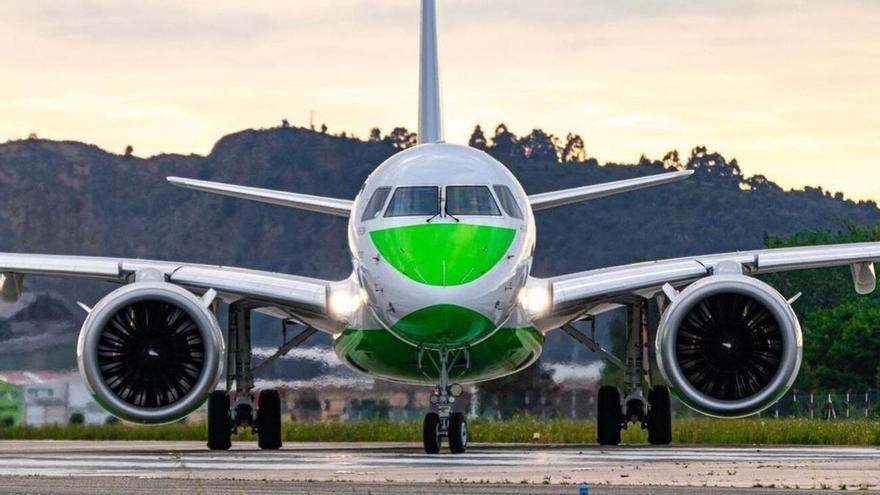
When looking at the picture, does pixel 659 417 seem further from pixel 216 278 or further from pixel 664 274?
pixel 216 278

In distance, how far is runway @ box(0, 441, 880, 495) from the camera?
60.2ft

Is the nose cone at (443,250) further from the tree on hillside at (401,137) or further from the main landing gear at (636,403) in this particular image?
the tree on hillside at (401,137)

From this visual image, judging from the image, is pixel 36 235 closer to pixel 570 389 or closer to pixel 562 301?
pixel 570 389

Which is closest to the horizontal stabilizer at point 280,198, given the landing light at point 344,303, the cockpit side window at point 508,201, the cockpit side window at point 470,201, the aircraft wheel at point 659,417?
the landing light at point 344,303

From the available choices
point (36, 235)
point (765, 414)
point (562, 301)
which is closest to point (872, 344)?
point (765, 414)

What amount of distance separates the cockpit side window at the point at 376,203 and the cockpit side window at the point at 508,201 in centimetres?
147

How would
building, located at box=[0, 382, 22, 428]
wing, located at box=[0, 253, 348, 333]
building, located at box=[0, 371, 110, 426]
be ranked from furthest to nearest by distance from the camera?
building, located at box=[0, 382, 22, 428] < building, located at box=[0, 371, 110, 426] < wing, located at box=[0, 253, 348, 333]

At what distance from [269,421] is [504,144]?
11802 centimetres

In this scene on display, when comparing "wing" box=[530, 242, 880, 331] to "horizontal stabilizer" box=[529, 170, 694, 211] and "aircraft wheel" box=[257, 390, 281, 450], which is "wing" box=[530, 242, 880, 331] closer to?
"horizontal stabilizer" box=[529, 170, 694, 211]

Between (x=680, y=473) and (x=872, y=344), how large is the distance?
141 feet

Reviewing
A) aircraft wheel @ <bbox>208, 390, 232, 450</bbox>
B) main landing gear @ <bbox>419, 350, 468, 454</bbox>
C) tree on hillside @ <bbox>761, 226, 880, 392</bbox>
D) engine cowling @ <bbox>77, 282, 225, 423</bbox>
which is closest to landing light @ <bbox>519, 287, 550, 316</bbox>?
main landing gear @ <bbox>419, 350, 468, 454</bbox>

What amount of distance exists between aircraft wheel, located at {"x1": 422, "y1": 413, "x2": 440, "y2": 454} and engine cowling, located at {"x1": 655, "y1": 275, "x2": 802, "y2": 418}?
3328 mm

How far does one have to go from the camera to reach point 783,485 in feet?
61.2

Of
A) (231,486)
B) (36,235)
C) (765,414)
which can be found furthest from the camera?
(36,235)
